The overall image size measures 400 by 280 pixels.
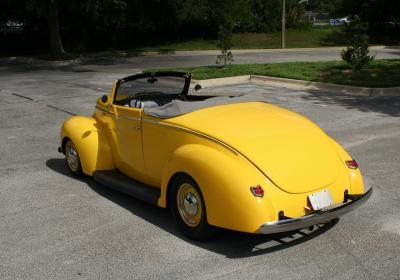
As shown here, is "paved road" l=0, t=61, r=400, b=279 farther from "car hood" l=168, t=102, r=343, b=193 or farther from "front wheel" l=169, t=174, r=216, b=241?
"car hood" l=168, t=102, r=343, b=193

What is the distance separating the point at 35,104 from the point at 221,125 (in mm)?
9131

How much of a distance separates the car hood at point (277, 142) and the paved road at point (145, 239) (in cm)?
61

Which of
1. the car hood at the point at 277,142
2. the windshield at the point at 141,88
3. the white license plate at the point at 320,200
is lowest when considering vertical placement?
the white license plate at the point at 320,200

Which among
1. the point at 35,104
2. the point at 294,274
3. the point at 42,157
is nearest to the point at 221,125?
the point at 294,274

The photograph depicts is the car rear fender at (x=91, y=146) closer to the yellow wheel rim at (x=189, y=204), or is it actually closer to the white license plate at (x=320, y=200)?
the yellow wheel rim at (x=189, y=204)

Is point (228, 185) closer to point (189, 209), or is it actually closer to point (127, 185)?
point (189, 209)

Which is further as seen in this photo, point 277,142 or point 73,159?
point 73,159

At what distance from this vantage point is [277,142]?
475cm

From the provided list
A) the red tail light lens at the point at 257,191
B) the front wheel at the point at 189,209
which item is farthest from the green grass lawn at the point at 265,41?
the red tail light lens at the point at 257,191

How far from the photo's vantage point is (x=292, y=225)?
421 cm

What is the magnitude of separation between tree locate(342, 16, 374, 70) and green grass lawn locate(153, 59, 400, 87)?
31 centimetres

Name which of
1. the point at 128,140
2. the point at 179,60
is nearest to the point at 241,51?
the point at 179,60

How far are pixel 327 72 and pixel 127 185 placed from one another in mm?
12994

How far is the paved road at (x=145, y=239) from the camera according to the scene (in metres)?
4.24
